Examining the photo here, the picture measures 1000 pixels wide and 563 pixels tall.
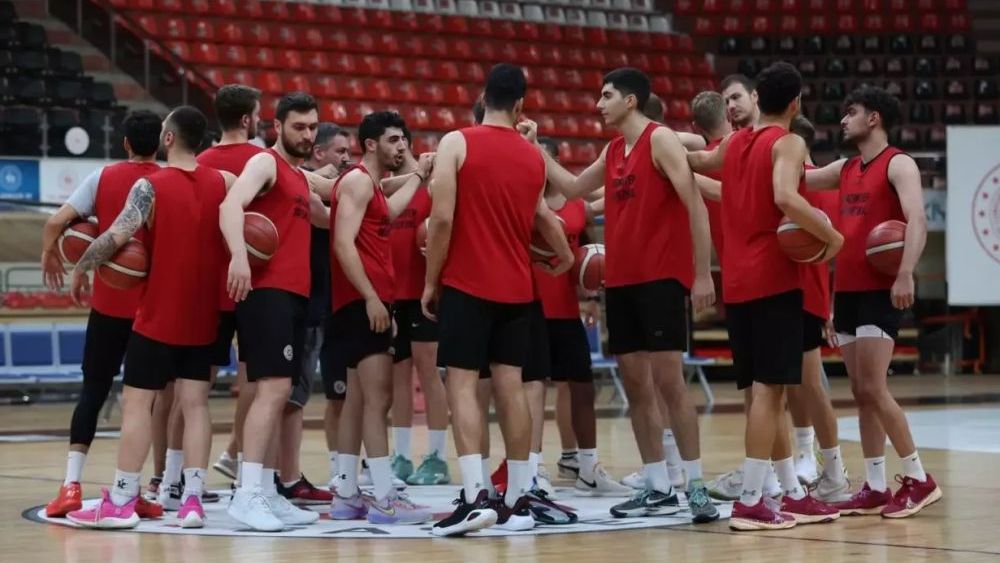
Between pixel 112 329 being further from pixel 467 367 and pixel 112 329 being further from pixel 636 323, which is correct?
pixel 636 323

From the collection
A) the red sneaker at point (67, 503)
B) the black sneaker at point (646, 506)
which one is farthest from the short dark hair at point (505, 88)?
the red sneaker at point (67, 503)

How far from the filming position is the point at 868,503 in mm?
7398

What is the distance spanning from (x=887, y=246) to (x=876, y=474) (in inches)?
41.8

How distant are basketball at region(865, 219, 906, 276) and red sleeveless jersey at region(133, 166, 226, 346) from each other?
294 cm

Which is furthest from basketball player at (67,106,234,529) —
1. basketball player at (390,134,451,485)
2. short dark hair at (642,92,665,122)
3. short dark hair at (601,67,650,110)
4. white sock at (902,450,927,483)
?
white sock at (902,450,927,483)

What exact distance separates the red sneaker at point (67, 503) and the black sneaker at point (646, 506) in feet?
7.93

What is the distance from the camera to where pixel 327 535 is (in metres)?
6.68

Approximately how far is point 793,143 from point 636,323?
1131 mm

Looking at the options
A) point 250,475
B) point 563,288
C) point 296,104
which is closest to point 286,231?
point 296,104

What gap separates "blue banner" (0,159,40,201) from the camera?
51.8 ft

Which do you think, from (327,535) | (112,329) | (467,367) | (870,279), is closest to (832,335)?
(870,279)

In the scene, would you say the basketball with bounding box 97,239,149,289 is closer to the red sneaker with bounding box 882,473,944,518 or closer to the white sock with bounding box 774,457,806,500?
the white sock with bounding box 774,457,806,500

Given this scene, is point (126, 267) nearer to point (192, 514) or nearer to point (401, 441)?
point (192, 514)

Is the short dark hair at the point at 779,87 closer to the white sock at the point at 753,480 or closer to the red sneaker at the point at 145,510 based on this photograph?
the white sock at the point at 753,480
